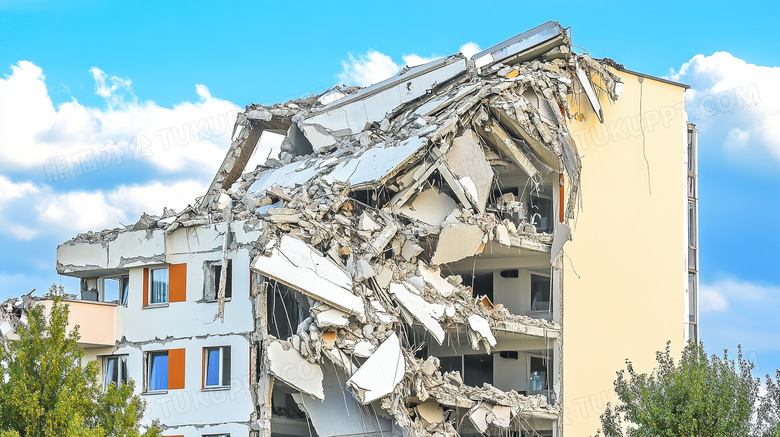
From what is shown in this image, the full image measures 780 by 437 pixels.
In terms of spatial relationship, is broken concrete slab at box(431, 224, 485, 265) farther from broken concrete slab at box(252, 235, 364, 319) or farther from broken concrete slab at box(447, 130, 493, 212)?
broken concrete slab at box(252, 235, 364, 319)

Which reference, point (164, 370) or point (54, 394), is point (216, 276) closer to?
point (164, 370)

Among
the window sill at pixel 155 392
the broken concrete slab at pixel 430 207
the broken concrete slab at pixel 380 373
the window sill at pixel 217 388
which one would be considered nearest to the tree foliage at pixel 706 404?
the broken concrete slab at pixel 380 373

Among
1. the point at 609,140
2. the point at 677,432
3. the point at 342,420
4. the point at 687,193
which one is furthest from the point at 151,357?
the point at 687,193

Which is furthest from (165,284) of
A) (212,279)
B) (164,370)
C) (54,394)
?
(54,394)

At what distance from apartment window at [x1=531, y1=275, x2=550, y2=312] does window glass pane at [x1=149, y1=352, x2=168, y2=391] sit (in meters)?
11.3

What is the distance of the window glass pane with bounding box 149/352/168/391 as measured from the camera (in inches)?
1064

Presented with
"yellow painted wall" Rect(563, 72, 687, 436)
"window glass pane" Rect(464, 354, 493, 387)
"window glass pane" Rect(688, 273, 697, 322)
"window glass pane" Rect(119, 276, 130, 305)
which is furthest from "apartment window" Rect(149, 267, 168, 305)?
"window glass pane" Rect(688, 273, 697, 322)

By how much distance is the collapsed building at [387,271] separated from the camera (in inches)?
987

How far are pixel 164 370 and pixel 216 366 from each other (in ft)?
5.59

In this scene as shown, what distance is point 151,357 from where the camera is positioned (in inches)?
1079

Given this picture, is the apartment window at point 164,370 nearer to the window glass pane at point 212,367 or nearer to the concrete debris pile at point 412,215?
the window glass pane at point 212,367

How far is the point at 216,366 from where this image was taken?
26.3 meters

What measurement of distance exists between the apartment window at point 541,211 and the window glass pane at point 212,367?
11177mm

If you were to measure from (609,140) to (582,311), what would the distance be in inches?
228
